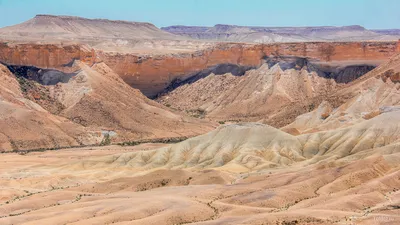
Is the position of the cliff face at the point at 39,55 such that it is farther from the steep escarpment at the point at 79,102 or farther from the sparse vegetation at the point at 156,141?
the sparse vegetation at the point at 156,141

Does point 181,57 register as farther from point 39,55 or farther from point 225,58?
point 39,55

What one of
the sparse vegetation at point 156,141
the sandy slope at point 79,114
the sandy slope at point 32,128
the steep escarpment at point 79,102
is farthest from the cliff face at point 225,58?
the sparse vegetation at point 156,141

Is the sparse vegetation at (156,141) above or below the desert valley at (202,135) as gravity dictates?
below

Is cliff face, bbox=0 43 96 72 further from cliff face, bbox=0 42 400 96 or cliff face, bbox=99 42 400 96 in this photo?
cliff face, bbox=99 42 400 96

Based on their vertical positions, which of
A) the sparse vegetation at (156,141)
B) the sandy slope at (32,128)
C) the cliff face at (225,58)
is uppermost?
the cliff face at (225,58)

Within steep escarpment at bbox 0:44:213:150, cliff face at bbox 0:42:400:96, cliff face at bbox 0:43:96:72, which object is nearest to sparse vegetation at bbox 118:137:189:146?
steep escarpment at bbox 0:44:213:150

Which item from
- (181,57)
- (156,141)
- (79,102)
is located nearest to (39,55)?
(79,102)
